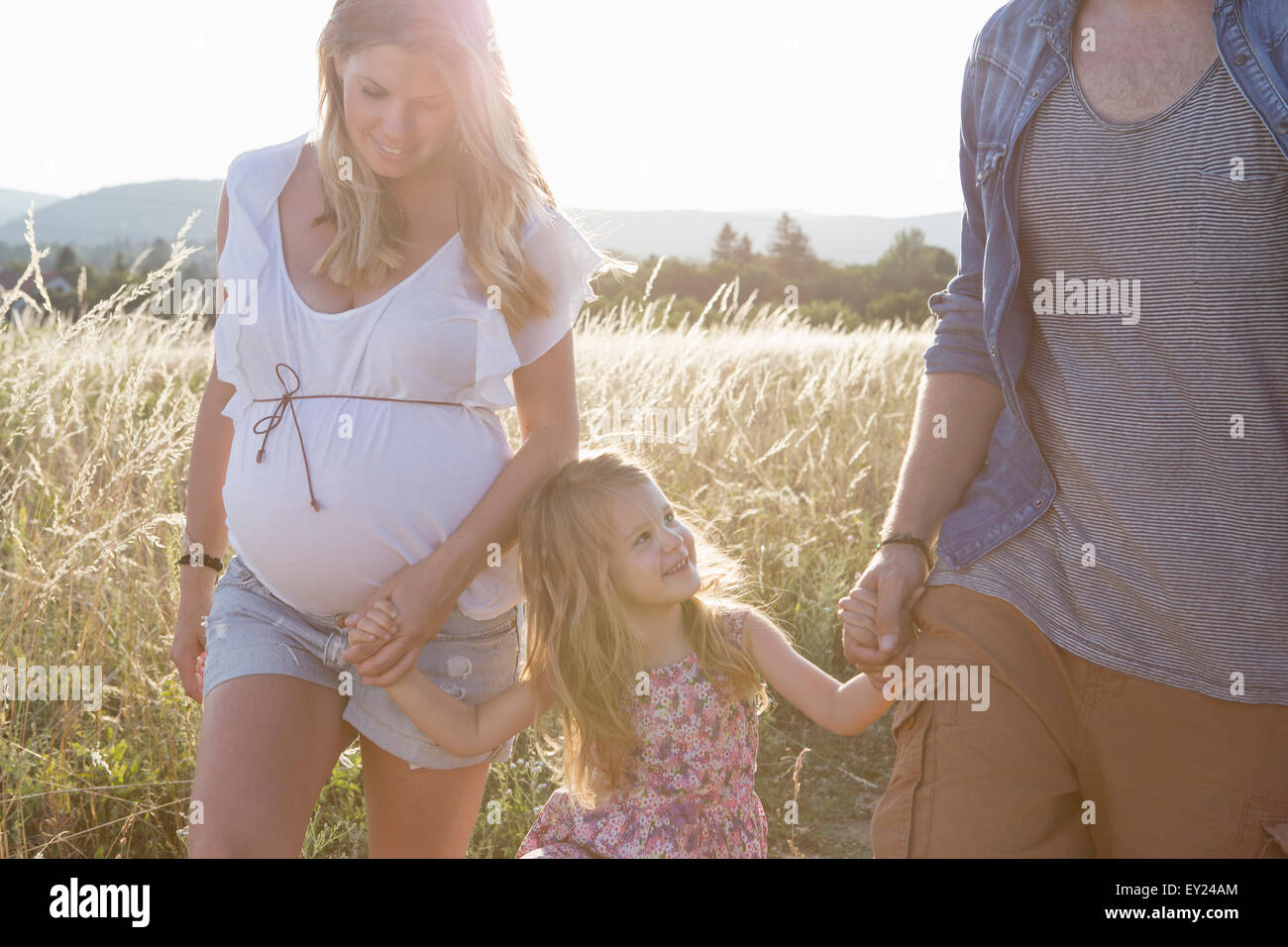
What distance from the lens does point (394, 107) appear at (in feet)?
7.24

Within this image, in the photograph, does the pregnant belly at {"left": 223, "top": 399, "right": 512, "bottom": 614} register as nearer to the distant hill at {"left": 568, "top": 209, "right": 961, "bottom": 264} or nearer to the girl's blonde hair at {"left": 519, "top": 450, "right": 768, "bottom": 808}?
the girl's blonde hair at {"left": 519, "top": 450, "right": 768, "bottom": 808}

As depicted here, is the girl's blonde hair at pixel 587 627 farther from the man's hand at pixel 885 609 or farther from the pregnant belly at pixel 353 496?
the man's hand at pixel 885 609

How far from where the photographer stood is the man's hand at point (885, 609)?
1.92m

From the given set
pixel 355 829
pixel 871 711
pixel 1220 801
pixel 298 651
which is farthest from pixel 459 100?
pixel 355 829

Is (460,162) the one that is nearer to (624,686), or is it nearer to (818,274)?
(624,686)

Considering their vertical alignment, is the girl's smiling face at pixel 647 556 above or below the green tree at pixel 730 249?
below

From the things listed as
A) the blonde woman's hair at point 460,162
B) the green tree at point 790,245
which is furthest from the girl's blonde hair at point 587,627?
the green tree at point 790,245

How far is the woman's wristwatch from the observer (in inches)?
101

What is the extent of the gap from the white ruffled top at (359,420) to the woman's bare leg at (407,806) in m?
0.35

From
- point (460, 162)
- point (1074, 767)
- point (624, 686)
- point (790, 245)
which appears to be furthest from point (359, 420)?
point (790, 245)

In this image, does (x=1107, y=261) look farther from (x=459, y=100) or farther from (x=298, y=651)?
(x=298, y=651)

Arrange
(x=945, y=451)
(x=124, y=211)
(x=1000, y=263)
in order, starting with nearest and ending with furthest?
(x=1000, y=263) → (x=945, y=451) → (x=124, y=211)

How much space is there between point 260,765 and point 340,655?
260 millimetres
